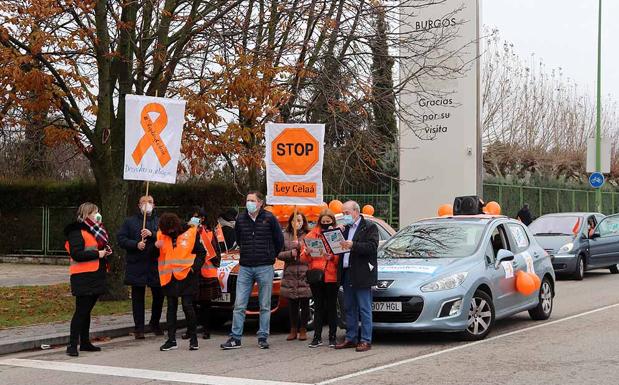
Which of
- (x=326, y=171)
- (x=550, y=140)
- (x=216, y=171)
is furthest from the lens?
(x=550, y=140)

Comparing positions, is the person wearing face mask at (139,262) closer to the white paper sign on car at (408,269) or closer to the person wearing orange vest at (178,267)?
the person wearing orange vest at (178,267)

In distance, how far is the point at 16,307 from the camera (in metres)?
14.6

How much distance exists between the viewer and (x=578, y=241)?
803 inches

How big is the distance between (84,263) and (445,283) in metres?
4.37

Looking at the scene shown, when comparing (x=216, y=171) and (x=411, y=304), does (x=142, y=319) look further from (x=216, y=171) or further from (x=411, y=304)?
(x=216, y=171)

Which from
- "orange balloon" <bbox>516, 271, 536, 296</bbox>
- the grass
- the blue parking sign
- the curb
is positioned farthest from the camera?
the blue parking sign

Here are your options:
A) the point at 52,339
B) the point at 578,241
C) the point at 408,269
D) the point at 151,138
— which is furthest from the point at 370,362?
the point at 578,241

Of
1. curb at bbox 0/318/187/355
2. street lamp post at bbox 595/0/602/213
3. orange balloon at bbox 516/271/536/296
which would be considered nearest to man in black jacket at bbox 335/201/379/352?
orange balloon at bbox 516/271/536/296

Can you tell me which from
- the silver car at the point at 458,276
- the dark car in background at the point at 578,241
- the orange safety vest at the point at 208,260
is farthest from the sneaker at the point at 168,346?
the dark car in background at the point at 578,241

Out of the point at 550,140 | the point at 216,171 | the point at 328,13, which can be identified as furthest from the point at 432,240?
the point at 550,140

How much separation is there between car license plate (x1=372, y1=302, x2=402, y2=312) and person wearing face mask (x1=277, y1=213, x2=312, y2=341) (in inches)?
39.1

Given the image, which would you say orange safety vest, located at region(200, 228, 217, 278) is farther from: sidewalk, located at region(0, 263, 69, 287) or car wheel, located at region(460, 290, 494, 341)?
sidewalk, located at region(0, 263, 69, 287)

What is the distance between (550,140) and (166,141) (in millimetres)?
32411

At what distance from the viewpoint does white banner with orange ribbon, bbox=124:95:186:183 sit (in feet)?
38.7
